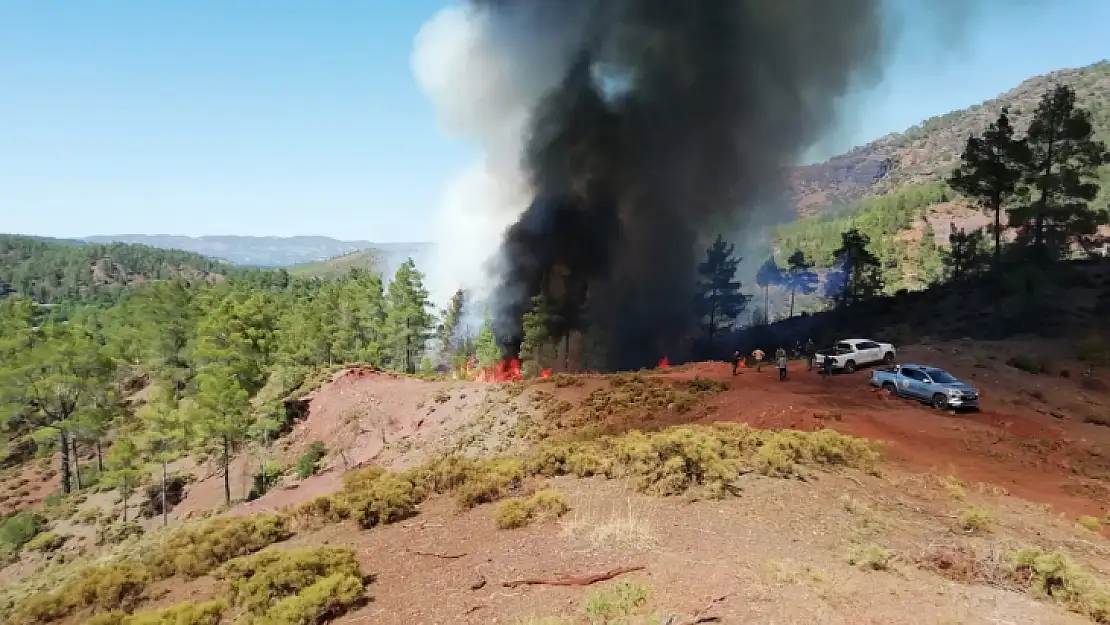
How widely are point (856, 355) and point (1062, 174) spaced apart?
28219mm

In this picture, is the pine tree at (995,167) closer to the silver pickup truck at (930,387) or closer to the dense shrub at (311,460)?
the silver pickup truck at (930,387)

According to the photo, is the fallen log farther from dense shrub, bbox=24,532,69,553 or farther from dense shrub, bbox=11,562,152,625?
dense shrub, bbox=24,532,69,553

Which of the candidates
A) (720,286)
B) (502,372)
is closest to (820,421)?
(502,372)

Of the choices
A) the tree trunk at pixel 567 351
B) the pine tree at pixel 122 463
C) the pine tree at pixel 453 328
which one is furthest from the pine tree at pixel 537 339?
the pine tree at pixel 122 463

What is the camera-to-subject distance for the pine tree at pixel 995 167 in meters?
A: 46.0

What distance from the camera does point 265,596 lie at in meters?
10.7

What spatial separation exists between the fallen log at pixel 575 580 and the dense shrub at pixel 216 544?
853 cm

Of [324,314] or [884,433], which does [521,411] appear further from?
[324,314]

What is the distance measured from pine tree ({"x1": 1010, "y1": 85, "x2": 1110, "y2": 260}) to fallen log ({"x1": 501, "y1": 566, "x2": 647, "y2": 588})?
50165 millimetres

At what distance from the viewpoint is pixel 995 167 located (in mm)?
46438

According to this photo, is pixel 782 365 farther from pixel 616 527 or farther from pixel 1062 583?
pixel 1062 583

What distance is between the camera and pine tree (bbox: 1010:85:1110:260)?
4388 cm

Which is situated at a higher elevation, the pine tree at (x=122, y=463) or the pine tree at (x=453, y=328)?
the pine tree at (x=453, y=328)

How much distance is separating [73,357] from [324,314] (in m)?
20.3
